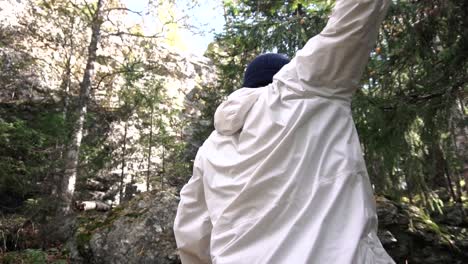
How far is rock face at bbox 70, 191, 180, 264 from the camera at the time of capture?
5117 millimetres

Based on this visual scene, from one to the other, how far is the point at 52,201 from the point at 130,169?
8.84 m

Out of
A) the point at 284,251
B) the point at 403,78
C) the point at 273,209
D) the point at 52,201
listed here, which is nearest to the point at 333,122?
the point at 273,209

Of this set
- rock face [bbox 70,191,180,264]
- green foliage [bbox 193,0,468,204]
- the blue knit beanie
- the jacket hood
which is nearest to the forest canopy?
green foliage [bbox 193,0,468,204]

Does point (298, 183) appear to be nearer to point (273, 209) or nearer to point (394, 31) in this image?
point (273, 209)

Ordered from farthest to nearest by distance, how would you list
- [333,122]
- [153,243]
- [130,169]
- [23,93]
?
[130,169] < [23,93] < [153,243] < [333,122]

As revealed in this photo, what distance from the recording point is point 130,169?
18.1m

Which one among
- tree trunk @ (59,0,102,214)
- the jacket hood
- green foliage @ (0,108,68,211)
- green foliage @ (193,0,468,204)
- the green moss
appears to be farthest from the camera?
tree trunk @ (59,0,102,214)

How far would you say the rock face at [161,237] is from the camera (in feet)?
17.0

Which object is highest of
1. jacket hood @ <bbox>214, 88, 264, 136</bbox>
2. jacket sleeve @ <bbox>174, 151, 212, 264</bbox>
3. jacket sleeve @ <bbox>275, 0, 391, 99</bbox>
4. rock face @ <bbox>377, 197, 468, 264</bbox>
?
jacket sleeve @ <bbox>275, 0, 391, 99</bbox>

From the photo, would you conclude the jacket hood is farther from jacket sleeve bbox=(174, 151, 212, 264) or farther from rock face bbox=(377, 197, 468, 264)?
Result: rock face bbox=(377, 197, 468, 264)

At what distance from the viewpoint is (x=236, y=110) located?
162cm

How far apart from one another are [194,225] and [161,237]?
12.6 feet

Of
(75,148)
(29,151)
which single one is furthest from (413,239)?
(75,148)

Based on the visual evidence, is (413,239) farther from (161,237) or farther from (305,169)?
(305,169)
